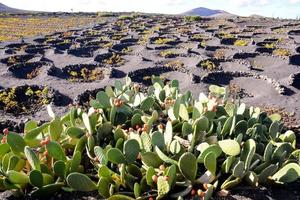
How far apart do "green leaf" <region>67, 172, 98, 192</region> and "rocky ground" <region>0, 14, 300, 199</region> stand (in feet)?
4.19

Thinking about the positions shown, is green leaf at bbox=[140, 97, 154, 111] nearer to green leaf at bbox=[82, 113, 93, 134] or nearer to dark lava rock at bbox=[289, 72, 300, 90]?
green leaf at bbox=[82, 113, 93, 134]

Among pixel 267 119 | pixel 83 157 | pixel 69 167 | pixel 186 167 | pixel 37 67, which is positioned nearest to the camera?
pixel 186 167

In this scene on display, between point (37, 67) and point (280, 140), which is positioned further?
point (37, 67)

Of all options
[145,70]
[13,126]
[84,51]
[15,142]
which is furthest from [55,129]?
[84,51]

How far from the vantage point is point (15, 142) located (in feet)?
13.8

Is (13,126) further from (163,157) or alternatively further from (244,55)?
(244,55)

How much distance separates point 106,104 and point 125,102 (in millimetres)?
473

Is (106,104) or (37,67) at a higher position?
(106,104)

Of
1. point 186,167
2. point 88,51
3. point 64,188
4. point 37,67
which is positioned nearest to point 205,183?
point 186,167

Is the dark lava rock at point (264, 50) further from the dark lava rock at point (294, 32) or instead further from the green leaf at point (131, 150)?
the green leaf at point (131, 150)

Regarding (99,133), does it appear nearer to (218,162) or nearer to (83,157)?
(83,157)

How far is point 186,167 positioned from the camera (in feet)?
12.2

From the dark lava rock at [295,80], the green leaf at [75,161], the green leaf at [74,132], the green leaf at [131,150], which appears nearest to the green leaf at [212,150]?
the green leaf at [131,150]

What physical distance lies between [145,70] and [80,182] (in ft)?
21.7
